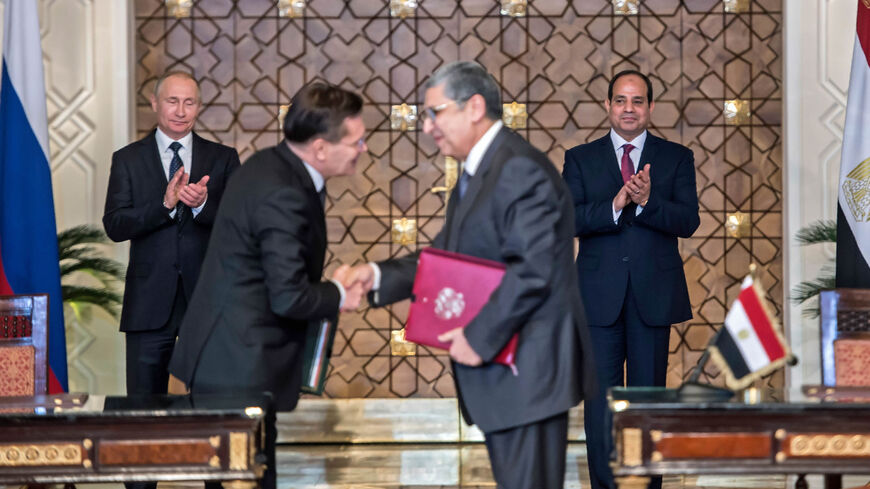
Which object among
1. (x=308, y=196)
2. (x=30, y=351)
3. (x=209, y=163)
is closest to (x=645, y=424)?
(x=308, y=196)

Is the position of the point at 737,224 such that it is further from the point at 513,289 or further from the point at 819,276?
the point at 513,289

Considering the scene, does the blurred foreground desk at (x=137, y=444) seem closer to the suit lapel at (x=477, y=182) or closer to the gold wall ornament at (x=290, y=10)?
the suit lapel at (x=477, y=182)

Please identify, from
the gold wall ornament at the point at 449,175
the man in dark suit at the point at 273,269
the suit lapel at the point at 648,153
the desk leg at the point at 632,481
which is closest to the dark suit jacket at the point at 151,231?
the man in dark suit at the point at 273,269

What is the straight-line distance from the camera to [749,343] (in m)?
2.87

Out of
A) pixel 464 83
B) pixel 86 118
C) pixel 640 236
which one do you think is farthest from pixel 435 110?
pixel 86 118

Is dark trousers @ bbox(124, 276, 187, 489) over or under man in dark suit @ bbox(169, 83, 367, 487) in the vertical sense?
under

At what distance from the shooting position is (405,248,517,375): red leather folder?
9.43 ft

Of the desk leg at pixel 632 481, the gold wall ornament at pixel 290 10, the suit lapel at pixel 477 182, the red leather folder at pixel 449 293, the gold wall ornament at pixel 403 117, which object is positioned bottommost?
the desk leg at pixel 632 481

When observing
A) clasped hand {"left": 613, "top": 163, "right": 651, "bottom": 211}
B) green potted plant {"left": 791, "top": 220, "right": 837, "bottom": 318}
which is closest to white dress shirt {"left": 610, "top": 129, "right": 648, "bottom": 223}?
clasped hand {"left": 613, "top": 163, "right": 651, "bottom": 211}

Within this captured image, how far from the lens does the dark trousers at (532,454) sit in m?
2.93

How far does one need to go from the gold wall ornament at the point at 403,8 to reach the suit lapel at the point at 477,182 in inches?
136

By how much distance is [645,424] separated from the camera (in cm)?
273

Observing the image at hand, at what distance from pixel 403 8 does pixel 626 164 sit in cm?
229

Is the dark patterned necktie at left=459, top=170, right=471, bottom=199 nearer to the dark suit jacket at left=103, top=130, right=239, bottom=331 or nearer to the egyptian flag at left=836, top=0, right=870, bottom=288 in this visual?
the dark suit jacket at left=103, top=130, right=239, bottom=331
